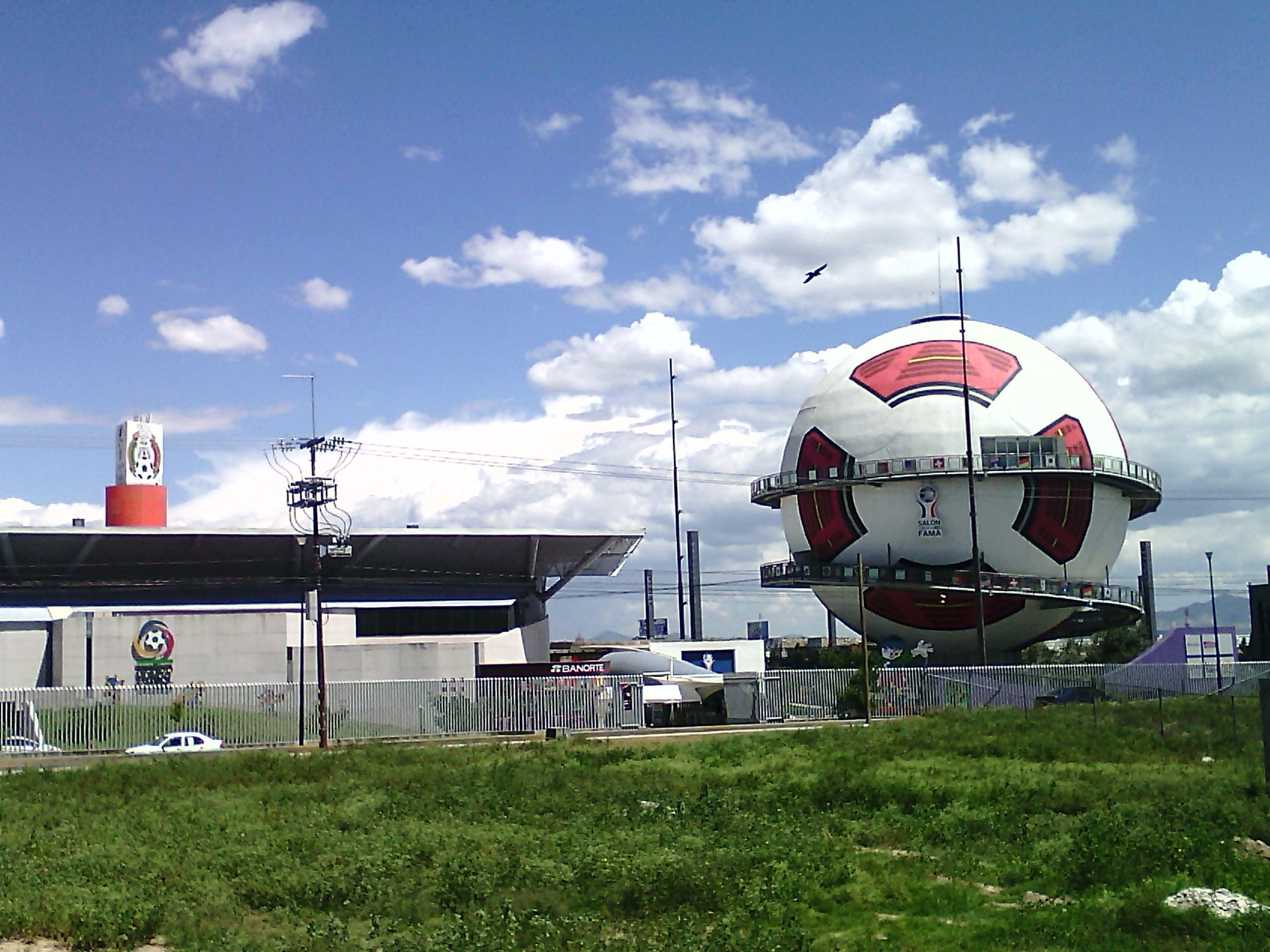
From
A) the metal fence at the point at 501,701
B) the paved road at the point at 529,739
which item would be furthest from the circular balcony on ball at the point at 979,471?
the paved road at the point at 529,739

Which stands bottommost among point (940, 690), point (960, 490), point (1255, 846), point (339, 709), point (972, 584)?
point (940, 690)

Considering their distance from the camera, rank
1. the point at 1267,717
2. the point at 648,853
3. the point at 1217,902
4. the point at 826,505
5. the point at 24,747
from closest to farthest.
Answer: the point at 1217,902, the point at 648,853, the point at 1267,717, the point at 24,747, the point at 826,505

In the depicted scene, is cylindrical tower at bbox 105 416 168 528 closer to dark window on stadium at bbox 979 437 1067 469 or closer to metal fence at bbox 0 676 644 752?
metal fence at bbox 0 676 644 752

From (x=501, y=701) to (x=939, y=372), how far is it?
93.8 feet

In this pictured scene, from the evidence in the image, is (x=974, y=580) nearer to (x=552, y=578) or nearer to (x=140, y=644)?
(x=552, y=578)

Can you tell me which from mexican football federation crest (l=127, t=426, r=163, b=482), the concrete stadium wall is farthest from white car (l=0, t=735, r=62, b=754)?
mexican football federation crest (l=127, t=426, r=163, b=482)

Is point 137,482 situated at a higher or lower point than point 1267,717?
higher

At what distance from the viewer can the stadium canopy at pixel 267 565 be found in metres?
62.4

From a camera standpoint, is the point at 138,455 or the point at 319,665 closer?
the point at 319,665

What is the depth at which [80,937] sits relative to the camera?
12.5 m

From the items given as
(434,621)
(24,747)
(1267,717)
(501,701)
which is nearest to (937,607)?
(501,701)

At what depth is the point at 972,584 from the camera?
5806 centimetres

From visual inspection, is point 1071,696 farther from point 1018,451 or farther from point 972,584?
point 1018,451

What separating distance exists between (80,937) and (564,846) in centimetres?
649
